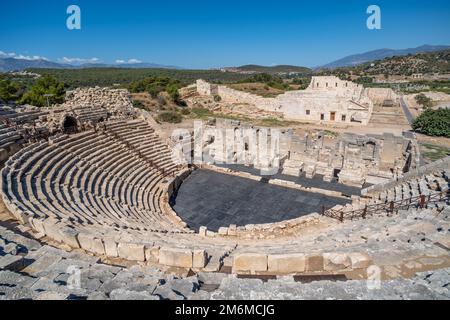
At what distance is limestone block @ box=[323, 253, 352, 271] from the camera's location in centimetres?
647

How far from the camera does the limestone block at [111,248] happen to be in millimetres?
7227

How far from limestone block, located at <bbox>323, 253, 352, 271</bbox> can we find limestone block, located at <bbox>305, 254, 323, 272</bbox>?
0.09 m

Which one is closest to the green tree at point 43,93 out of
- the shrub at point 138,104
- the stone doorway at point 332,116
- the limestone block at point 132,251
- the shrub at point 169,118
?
the shrub at point 138,104

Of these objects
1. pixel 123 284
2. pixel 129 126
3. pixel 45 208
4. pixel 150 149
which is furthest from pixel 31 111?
pixel 123 284

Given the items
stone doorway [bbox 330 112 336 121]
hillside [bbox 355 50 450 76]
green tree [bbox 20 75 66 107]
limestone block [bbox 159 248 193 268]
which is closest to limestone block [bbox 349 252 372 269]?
limestone block [bbox 159 248 193 268]

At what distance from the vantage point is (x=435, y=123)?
90.9 feet

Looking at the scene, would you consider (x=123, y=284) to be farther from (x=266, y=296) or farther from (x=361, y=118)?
(x=361, y=118)

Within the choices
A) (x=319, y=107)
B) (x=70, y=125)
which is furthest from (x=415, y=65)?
(x=70, y=125)

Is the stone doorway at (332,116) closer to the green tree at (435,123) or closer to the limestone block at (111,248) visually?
the green tree at (435,123)

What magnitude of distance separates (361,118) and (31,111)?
34551 mm

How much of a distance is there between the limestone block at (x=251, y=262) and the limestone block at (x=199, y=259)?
2.48 feet

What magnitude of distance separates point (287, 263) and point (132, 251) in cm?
382

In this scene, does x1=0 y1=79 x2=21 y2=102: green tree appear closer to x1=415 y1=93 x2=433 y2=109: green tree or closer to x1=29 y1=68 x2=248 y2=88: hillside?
x1=29 y1=68 x2=248 y2=88: hillside

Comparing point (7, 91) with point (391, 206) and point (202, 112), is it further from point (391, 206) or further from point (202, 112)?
point (391, 206)
